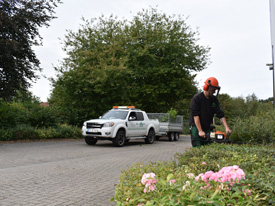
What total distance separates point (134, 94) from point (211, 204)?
24490 mm

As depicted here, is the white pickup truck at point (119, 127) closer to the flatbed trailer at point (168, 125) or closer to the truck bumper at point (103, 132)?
the truck bumper at point (103, 132)

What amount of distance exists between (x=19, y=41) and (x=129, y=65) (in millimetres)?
12517

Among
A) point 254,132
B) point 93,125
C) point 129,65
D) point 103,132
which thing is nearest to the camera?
point 254,132

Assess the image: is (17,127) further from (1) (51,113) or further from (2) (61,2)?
(2) (61,2)

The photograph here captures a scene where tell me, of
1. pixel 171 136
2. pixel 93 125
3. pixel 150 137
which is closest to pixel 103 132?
pixel 93 125

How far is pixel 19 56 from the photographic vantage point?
54.6 ft

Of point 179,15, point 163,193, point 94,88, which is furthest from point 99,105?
point 163,193

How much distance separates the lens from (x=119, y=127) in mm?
14555

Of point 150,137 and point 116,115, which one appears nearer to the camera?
point 116,115

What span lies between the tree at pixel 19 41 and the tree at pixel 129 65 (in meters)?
3.38

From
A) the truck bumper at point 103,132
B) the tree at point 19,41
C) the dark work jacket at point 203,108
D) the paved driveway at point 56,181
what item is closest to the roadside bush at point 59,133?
the tree at point 19,41

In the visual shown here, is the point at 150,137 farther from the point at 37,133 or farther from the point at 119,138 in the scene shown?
the point at 37,133

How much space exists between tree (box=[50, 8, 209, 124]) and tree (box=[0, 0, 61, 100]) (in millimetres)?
3383

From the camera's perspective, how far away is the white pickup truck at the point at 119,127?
14219 millimetres
